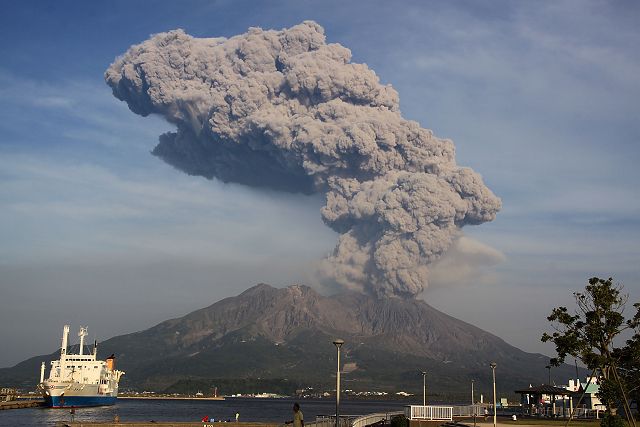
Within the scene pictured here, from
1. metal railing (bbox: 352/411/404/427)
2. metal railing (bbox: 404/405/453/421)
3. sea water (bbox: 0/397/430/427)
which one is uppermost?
metal railing (bbox: 404/405/453/421)

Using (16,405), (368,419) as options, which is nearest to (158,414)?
(16,405)

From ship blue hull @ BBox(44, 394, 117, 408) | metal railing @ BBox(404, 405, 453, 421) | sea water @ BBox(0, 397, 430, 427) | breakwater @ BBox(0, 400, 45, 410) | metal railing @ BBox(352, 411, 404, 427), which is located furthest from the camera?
ship blue hull @ BBox(44, 394, 117, 408)

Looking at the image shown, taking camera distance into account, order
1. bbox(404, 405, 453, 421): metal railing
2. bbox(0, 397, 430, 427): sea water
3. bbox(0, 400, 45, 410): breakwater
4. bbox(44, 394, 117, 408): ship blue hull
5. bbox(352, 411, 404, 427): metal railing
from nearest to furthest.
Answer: bbox(352, 411, 404, 427): metal railing < bbox(404, 405, 453, 421): metal railing < bbox(0, 397, 430, 427): sea water < bbox(0, 400, 45, 410): breakwater < bbox(44, 394, 117, 408): ship blue hull

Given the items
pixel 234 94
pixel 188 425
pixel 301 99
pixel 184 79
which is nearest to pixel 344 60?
→ pixel 301 99

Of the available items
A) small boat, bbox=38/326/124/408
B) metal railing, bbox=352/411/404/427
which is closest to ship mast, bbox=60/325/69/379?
small boat, bbox=38/326/124/408

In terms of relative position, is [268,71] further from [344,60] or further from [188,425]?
[188,425]

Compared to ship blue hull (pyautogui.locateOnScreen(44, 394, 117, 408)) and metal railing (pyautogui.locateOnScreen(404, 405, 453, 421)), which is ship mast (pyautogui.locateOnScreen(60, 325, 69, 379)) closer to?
ship blue hull (pyautogui.locateOnScreen(44, 394, 117, 408))

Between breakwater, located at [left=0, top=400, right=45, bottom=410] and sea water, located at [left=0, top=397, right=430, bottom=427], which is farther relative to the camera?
breakwater, located at [left=0, top=400, right=45, bottom=410]

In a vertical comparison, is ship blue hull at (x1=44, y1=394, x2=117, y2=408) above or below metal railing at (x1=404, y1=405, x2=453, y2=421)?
below

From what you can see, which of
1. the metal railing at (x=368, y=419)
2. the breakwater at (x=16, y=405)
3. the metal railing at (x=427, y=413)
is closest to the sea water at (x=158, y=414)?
the breakwater at (x=16, y=405)

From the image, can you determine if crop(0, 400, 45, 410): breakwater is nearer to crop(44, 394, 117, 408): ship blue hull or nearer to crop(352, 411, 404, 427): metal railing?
crop(44, 394, 117, 408): ship blue hull
